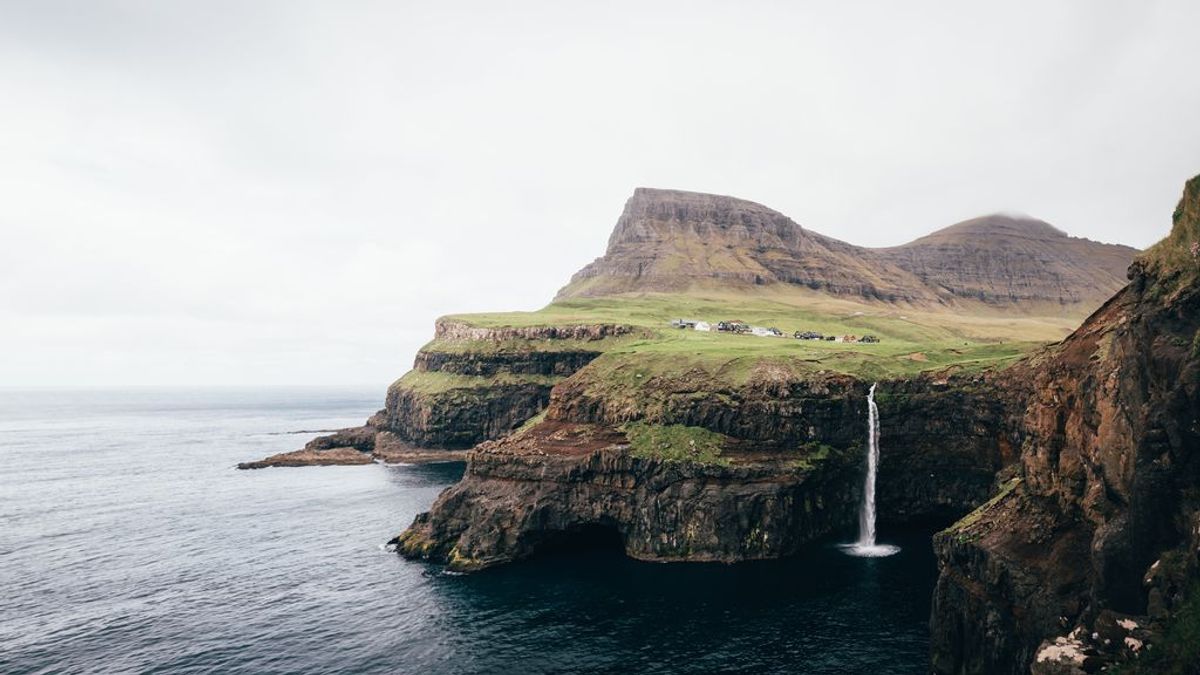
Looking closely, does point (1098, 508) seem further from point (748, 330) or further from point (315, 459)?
point (315, 459)

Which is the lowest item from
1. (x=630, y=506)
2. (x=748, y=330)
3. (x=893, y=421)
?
(x=630, y=506)

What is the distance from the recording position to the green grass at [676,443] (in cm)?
7544

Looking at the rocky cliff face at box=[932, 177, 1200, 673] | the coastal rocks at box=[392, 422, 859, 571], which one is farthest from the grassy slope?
the rocky cliff face at box=[932, 177, 1200, 673]

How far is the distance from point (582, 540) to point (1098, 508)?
Answer: 5780 cm

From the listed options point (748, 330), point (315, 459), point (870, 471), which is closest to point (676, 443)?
point (870, 471)

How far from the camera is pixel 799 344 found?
107m

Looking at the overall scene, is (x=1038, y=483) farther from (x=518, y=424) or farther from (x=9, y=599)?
(x=518, y=424)

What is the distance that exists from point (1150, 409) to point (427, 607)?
58074 mm

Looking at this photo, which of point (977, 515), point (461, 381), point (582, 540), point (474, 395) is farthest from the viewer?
point (461, 381)

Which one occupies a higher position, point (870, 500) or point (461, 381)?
point (461, 381)

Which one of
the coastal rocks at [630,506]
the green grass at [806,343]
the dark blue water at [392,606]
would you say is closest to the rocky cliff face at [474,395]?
the green grass at [806,343]

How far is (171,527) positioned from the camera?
3597 inches

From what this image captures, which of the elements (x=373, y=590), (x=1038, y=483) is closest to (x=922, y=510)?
(x=1038, y=483)

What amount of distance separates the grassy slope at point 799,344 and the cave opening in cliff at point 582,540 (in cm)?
2551
